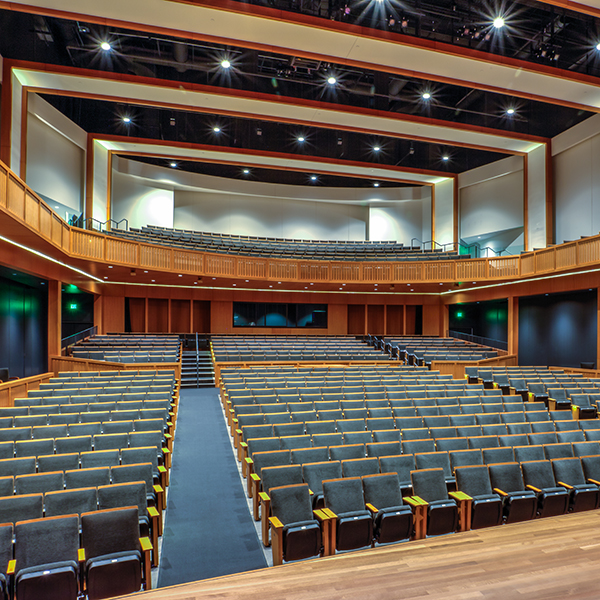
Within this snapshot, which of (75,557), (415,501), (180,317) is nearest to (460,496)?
(415,501)

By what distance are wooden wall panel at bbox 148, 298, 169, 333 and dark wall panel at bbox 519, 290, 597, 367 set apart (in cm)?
1117

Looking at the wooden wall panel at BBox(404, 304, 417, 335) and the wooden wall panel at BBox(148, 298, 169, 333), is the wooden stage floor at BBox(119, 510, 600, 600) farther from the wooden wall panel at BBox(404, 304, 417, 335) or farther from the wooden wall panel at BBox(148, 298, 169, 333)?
the wooden wall panel at BBox(404, 304, 417, 335)

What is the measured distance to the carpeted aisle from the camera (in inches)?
107

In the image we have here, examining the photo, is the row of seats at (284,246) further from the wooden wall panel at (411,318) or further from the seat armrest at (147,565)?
the seat armrest at (147,565)

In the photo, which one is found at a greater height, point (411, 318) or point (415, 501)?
point (411, 318)

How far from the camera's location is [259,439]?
3980 millimetres

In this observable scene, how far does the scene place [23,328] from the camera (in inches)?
370

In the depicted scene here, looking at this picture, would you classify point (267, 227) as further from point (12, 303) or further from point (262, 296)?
point (12, 303)

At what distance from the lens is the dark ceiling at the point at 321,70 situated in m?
8.39

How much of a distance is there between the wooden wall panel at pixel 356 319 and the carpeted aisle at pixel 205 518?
10523 millimetres

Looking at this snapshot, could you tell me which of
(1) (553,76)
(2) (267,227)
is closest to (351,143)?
(2) (267,227)

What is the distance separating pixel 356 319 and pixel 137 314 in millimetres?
7660

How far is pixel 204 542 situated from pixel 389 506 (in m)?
1.36

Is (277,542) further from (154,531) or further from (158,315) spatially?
(158,315)
